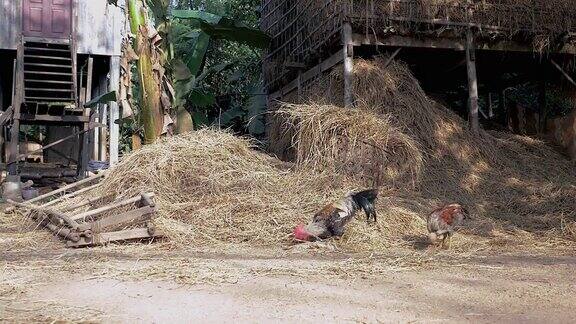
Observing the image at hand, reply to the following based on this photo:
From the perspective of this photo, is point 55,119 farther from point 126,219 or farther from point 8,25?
point 126,219

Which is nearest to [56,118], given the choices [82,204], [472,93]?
[82,204]

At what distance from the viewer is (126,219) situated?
268 inches

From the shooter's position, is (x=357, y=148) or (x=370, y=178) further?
(x=357, y=148)

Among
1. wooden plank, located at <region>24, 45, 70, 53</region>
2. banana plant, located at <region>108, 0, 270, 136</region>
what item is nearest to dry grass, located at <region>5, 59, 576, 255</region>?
banana plant, located at <region>108, 0, 270, 136</region>

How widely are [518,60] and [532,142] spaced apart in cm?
223

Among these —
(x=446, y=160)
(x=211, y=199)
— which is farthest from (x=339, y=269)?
(x=446, y=160)

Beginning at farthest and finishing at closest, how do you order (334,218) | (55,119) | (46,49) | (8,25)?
(46,49) < (8,25) < (55,119) < (334,218)

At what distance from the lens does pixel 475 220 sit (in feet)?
25.5

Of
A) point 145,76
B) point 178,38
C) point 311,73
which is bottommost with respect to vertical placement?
point 145,76

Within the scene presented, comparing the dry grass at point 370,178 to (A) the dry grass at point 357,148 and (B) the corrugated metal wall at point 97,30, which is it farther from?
(B) the corrugated metal wall at point 97,30

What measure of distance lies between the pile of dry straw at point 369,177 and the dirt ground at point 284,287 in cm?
112

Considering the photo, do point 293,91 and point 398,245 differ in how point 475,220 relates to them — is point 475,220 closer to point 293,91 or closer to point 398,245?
point 398,245

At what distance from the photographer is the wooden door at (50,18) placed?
14.0 metres

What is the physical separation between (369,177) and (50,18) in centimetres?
931
